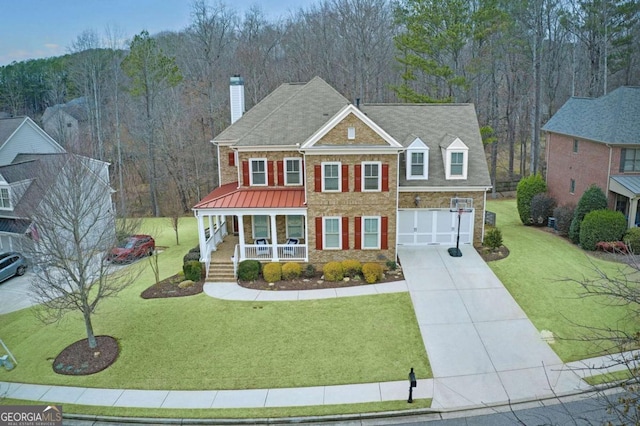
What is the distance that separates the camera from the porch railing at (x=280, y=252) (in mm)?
24547

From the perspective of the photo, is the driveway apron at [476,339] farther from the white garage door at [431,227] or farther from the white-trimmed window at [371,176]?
the white-trimmed window at [371,176]

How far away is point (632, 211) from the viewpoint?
86.6 feet

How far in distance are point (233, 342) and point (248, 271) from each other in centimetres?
549

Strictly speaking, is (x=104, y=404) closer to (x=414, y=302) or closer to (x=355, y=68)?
(x=414, y=302)

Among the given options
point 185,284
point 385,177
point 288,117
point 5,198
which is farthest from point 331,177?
point 5,198

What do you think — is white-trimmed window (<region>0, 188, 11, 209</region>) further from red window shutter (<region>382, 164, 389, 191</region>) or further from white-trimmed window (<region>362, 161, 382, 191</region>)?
red window shutter (<region>382, 164, 389, 191</region>)

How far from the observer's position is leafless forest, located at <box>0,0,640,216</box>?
40947 millimetres

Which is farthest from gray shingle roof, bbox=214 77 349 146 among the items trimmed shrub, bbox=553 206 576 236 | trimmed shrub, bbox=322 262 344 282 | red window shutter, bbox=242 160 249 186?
trimmed shrub, bbox=553 206 576 236

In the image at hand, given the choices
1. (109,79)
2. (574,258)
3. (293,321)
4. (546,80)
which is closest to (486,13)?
(546,80)

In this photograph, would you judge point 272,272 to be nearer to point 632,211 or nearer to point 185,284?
point 185,284

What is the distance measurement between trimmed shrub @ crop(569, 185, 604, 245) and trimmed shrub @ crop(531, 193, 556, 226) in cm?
370

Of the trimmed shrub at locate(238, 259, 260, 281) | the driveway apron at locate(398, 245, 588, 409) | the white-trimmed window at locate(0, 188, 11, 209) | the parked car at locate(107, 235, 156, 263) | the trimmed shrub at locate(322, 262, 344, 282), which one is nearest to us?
the driveway apron at locate(398, 245, 588, 409)

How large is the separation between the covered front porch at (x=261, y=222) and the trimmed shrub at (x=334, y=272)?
1.51 meters

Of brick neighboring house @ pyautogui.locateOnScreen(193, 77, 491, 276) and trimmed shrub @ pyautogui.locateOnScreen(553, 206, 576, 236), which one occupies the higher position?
brick neighboring house @ pyautogui.locateOnScreen(193, 77, 491, 276)
